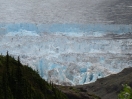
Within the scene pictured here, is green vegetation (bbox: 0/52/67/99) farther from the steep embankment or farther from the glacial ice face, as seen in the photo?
the glacial ice face

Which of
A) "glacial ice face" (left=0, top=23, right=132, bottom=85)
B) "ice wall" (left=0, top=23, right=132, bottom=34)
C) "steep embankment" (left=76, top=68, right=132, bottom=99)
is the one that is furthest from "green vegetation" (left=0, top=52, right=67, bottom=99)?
"ice wall" (left=0, top=23, right=132, bottom=34)

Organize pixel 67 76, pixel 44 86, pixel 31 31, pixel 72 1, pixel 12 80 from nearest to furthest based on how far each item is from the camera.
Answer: pixel 12 80
pixel 44 86
pixel 67 76
pixel 31 31
pixel 72 1

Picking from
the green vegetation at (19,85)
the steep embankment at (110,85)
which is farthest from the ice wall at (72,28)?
the green vegetation at (19,85)

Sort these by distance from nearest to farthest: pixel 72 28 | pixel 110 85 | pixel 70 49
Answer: pixel 110 85 → pixel 70 49 → pixel 72 28

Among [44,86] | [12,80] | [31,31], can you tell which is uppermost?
[12,80]

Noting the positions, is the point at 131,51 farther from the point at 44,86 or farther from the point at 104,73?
the point at 44,86

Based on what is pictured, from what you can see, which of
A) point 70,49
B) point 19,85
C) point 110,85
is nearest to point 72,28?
point 70,49

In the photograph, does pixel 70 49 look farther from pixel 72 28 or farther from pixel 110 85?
pixel 110 85

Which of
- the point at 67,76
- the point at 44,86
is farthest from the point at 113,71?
the point at 44,86
